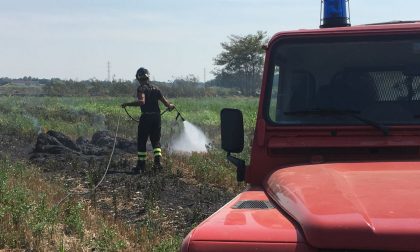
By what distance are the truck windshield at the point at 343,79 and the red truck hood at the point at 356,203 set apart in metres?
0.59

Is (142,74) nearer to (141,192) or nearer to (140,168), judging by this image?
(140,168)

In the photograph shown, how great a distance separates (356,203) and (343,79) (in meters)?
1.52

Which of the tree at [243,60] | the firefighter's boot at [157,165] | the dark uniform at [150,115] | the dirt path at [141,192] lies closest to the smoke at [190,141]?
the dirt path at [141,192]

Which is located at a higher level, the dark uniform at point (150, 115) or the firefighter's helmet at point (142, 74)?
the firefighter's helmet at point (142, 74)

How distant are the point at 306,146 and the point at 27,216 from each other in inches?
141

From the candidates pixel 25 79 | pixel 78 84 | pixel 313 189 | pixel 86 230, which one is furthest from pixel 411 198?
pixel 25 79

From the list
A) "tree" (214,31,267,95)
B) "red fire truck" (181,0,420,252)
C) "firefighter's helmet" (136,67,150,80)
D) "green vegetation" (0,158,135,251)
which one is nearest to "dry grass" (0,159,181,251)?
"green vegetation" (0,158,135,251)

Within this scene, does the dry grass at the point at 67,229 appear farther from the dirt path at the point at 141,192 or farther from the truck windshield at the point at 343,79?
the truck windshield at the point at 343,79

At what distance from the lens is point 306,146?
356 centimetres

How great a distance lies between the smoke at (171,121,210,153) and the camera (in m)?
16.1

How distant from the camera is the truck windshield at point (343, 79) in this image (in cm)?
368

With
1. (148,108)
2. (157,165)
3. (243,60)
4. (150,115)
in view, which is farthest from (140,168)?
(243,60)

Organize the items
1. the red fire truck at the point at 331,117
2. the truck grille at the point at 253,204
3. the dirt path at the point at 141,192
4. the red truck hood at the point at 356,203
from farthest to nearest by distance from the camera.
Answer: the dirt path at the point at 141,192 → the red fire truck at the point at 331,117 → the truck grille at the point at 253,204 → the red truck hood at the point at 356,203

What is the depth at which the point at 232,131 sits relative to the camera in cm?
376
